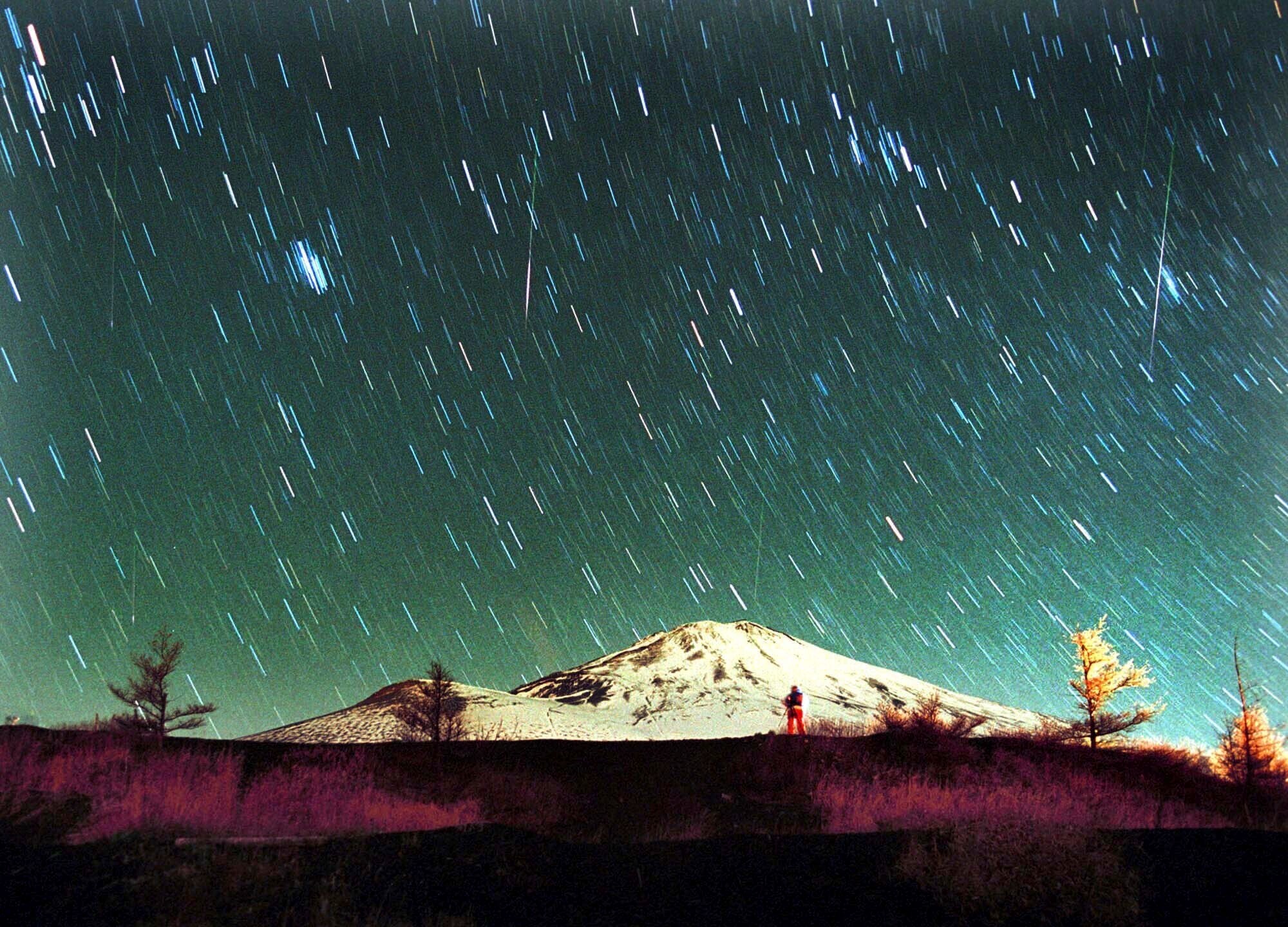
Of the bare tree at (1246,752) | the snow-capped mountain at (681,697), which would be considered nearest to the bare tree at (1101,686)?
the bare tree at (1246,752)

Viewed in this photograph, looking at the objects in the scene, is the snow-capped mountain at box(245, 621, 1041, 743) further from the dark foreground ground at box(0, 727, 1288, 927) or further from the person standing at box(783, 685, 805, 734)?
the dark foreground ground at box(0, 727, 1288, 927)

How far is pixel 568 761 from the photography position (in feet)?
53.9

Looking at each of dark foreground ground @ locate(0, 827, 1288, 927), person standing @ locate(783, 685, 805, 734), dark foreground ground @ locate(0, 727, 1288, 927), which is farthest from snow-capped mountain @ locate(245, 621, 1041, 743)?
dark foreground ground @ locate(0, 827, 1288, 927)

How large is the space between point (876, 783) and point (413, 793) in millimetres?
8114

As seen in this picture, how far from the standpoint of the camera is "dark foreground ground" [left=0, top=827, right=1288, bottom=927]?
803 centimetres

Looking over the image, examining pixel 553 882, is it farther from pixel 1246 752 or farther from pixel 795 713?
pixel 1246 752

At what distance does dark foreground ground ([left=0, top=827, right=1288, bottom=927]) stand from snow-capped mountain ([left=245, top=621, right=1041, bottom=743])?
119 feet

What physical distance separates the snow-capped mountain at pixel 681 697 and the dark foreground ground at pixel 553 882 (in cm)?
3621

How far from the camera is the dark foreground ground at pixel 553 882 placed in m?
8.03

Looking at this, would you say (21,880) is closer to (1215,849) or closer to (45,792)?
(45,792)

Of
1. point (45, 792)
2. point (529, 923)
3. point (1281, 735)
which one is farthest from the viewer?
point (1281, 735)

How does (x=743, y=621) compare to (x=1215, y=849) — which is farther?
(x=743, y=621)

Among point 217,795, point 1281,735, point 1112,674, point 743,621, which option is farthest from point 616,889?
point 743,621

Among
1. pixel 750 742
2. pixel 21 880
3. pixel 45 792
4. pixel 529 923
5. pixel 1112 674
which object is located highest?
pixel 1112 674
